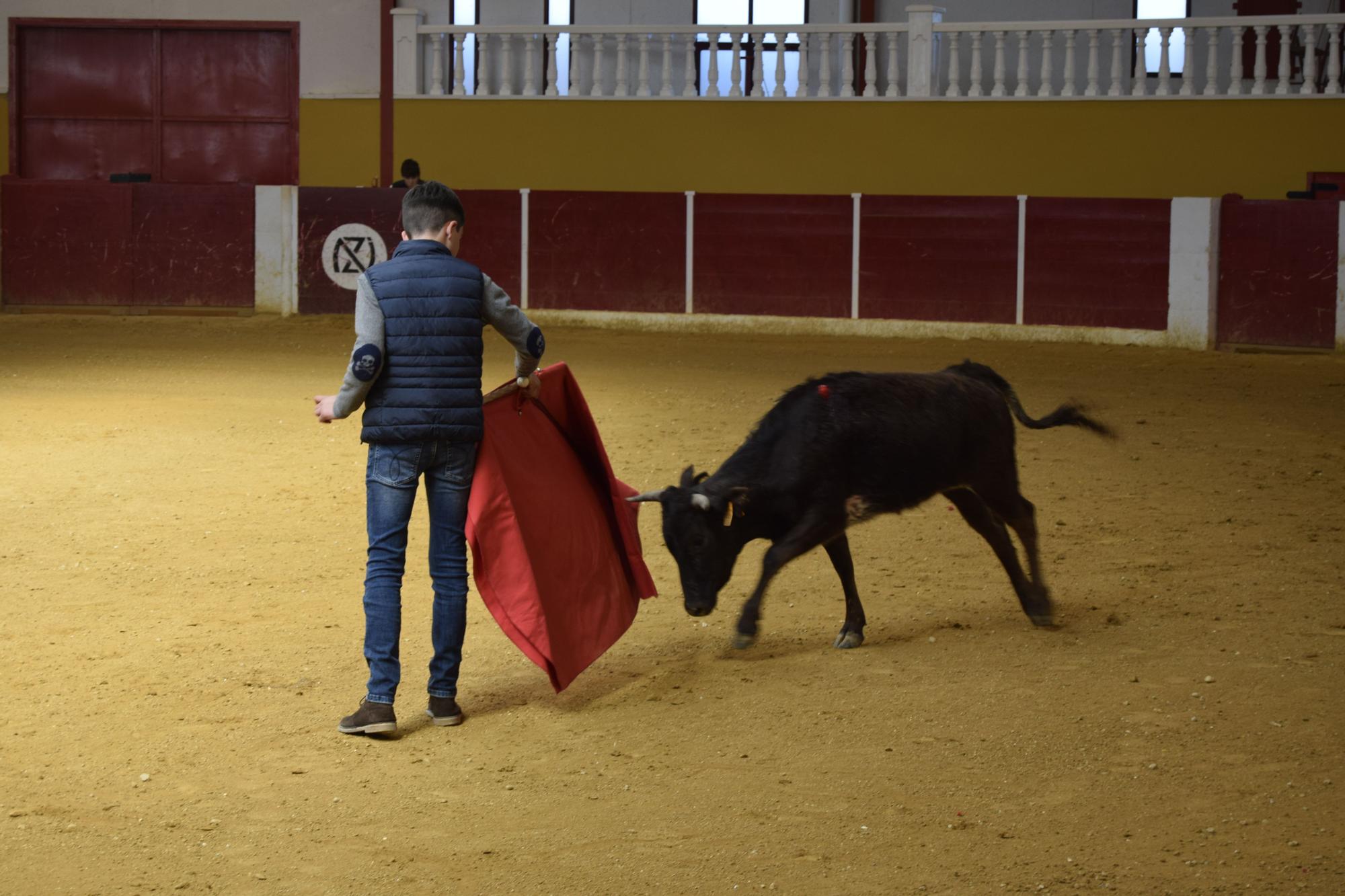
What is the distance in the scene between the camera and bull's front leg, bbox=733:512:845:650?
4777 mm

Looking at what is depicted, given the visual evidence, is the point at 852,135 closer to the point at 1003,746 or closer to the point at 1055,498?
the point at 1055,498

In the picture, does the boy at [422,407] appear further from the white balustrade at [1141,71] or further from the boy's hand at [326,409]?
the white balustrade at [1141,71]

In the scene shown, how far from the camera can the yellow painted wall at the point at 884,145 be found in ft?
52.9

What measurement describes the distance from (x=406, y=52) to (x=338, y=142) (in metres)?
1.48

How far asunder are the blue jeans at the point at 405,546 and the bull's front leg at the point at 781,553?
0.93m

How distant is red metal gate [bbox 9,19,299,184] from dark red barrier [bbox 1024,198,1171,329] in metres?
8.98

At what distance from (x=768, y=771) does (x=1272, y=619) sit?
2.27 meters

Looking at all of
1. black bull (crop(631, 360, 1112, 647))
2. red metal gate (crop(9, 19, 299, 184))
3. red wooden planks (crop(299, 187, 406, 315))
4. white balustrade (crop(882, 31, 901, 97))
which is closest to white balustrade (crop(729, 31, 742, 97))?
white balustrade (crop(882, 31, 901, 97))

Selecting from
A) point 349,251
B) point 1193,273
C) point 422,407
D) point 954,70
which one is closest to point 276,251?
point 349,251

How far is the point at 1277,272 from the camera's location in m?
14.1

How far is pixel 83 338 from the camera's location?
48.3ft

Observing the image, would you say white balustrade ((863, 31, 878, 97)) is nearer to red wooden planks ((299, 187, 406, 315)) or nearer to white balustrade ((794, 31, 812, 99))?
white balustrade ((794, 31, 812, 99))

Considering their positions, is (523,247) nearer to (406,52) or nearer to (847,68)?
(406,52)

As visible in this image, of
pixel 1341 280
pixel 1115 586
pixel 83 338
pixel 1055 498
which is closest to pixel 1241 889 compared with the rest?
pixel 1115 586
